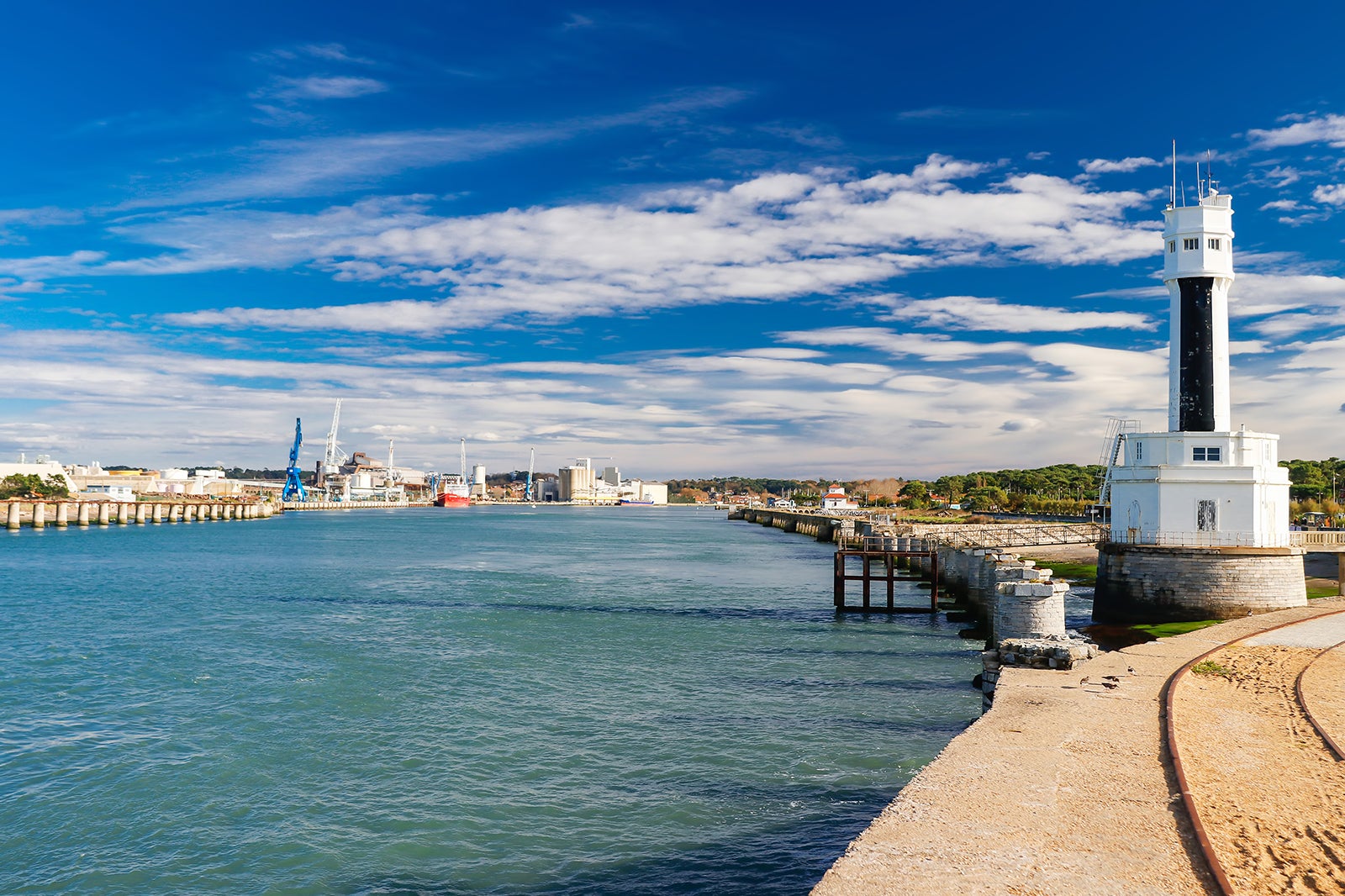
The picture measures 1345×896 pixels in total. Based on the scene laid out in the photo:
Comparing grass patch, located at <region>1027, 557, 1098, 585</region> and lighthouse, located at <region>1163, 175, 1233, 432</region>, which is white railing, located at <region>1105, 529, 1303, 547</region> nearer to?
lighthouse, located at <region>1163, 175, 1233, 432</region>

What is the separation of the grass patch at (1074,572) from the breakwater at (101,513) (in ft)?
409

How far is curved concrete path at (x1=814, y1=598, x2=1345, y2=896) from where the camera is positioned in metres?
7.82

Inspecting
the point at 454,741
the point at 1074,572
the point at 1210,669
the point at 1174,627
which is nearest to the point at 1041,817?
the point at 1210,669

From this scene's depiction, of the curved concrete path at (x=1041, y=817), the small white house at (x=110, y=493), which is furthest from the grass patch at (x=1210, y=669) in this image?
the small white house at (x=110, y=493)

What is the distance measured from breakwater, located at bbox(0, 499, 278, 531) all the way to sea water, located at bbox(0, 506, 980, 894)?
307ft

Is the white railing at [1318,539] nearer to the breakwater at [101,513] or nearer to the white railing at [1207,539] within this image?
the white railing at [1207,539]

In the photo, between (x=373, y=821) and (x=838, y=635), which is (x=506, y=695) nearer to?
(x=373, y=821)

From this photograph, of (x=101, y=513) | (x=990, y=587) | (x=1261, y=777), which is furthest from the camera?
(x=101, y=513)

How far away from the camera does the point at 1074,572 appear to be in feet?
162

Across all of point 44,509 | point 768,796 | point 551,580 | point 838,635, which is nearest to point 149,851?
point 768,796

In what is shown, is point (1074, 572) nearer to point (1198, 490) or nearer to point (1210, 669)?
point (1198, 490)

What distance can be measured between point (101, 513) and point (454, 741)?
136975 mm

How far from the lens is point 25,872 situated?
1254cm

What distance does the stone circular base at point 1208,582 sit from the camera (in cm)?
2841
